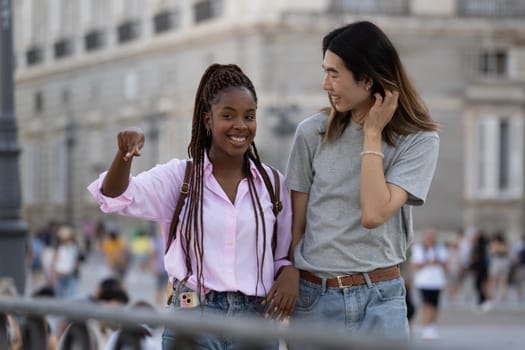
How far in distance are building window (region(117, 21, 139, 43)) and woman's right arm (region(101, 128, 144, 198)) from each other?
4710 centimetres

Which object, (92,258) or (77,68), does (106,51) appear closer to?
(77,68)

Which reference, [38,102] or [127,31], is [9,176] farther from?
[38,102]

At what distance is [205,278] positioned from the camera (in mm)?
5363

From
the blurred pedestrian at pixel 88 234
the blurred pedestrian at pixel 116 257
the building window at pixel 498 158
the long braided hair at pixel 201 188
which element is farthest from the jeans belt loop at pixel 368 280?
the blurred pedestrian at pixel 88 234

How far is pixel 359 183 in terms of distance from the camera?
5.37m

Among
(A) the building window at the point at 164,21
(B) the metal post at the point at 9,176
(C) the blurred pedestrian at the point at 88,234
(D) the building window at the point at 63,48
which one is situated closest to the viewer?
(B) the metal post at the point at 9,176

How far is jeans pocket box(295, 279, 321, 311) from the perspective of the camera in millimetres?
5367

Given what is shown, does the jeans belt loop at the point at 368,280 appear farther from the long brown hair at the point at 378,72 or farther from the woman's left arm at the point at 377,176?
the long brown hair at the point at 378,72

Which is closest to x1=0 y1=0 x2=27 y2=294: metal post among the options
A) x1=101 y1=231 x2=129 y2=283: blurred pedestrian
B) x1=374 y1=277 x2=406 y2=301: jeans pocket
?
x1=374 y1=277 x2=406 y2=301: jeans pocket

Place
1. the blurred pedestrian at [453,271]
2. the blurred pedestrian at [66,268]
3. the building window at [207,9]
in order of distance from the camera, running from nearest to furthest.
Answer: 1. the blurred pedestrian at [66,268]
2. the blurred pedestrian at [453,271]
3. the building window at [207,9]

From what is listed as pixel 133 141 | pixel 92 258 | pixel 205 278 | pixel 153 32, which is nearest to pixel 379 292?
pixel 205 278

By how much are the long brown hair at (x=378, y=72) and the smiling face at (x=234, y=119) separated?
291mm

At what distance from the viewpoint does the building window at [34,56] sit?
6200cm

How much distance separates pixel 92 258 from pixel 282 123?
12.2 m
